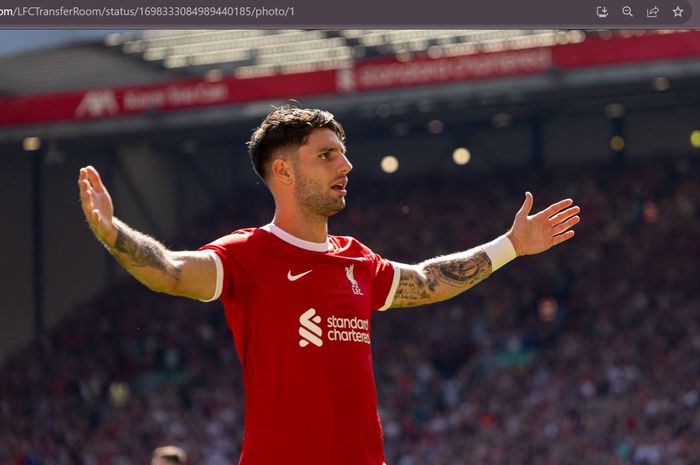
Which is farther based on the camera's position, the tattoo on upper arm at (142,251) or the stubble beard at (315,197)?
the stubble beard at (315,197)

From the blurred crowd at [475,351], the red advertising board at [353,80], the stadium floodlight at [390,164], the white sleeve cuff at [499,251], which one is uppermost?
the red advertising board at [353,80]

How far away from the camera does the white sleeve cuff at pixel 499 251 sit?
18.7 feet

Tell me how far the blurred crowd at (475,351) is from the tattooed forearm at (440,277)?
15.2m

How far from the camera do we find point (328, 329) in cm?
474

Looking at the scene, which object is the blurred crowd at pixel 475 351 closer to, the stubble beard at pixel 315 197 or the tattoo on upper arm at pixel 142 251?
the stubble beard at pixel 315 197

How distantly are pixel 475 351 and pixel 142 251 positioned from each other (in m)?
21.4

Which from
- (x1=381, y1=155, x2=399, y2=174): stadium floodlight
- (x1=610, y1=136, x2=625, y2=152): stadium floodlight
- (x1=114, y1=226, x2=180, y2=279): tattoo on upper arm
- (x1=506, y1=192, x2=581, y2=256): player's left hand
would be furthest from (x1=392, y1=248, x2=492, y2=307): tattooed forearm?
(x1=381, y1=155, x2=399, y2=174): stadium floodlight

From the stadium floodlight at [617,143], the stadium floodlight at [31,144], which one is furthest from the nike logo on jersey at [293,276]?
the stadium floodlight at [617,143]

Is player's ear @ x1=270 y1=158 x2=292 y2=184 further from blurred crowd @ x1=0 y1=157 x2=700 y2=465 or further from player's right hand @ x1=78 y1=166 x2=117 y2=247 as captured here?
blurred crowd @ x1=0 y1=157 x2=700 y2=465

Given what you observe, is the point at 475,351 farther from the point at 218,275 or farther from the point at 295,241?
the point at 218,275
